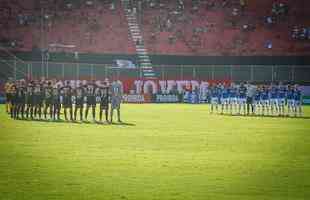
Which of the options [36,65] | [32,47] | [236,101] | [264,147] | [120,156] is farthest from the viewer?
[32,47]

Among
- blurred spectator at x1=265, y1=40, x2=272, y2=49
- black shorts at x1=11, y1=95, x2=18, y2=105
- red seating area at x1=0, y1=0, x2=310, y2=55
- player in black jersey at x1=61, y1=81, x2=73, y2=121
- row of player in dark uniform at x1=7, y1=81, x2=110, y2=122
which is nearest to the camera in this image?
row of player in dark uniform at x1=7, y1=81, x2=110, y2=122

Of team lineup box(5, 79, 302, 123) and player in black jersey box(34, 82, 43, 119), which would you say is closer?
team lineup box(5, 79, 302, 123)

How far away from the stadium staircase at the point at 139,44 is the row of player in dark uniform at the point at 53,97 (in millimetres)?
23103

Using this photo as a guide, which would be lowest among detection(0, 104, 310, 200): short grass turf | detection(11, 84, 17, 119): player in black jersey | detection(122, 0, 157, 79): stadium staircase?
detection(0, 104, 310, 200): short grass turf

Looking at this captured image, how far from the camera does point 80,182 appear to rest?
1731cm

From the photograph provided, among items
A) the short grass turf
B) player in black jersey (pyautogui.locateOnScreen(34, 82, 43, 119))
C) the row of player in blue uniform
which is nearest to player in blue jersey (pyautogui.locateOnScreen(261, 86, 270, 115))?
the row of player in blue uniform

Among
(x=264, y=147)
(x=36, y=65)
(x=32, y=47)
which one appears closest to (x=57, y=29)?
(x=32, y=47)

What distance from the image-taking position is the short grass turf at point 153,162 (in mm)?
16266

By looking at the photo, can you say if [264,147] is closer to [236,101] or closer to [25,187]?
[25,187]

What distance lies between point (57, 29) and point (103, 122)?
2899 centimetres

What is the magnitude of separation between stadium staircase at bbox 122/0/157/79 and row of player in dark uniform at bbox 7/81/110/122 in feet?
75.8

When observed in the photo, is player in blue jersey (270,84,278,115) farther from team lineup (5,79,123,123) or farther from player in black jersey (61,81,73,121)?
player in black jersey (61,81,73,121)

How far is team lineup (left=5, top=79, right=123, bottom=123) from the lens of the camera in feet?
126

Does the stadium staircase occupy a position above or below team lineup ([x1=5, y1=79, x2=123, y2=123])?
above
